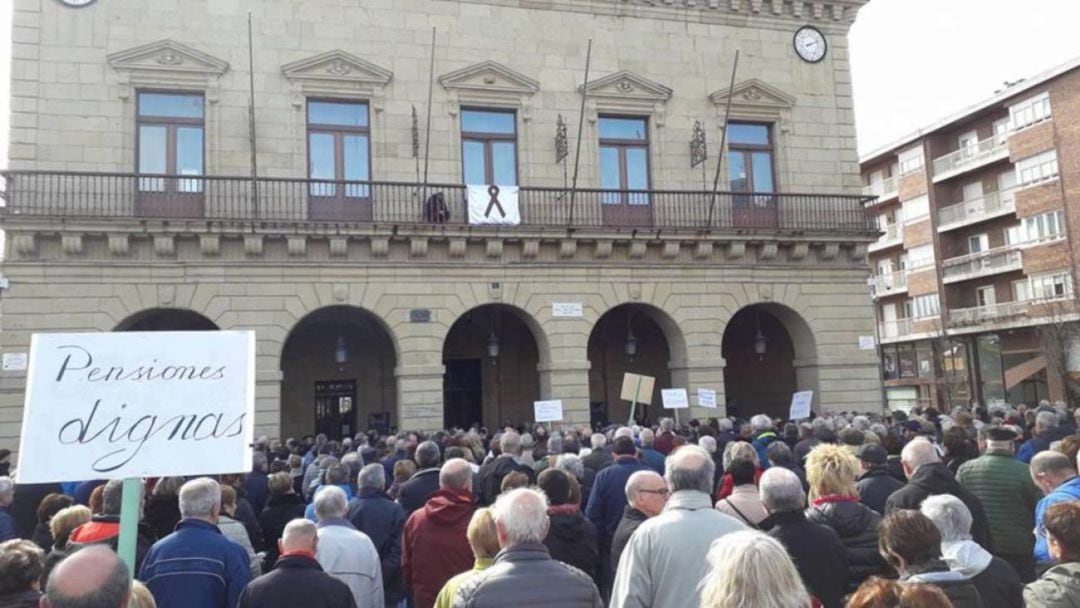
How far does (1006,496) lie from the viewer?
7066 millimetres

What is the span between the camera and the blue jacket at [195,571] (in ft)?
16.4

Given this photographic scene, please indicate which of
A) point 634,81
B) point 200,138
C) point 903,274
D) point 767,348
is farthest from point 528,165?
point 903,274

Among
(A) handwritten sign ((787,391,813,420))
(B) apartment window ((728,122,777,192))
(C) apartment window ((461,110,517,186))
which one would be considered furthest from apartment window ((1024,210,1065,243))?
(C) apartment window ((461,110,517,186))

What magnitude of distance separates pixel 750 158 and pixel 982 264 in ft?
85.8

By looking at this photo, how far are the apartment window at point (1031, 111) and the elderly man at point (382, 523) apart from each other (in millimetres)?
41497

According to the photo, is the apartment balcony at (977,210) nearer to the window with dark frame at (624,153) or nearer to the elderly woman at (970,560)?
the window with dark frame at (624,153)

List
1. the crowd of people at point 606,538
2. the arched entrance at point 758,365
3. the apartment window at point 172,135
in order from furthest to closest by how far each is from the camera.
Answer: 1. the arched entrance at point 758,365
2. the apartment window at point 172,135
3. the crowd of people at point 606,538

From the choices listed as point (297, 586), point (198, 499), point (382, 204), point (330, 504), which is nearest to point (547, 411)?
point (382, 204)

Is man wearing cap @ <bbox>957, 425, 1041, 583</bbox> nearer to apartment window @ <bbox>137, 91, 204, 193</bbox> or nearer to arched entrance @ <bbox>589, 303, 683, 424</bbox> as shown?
arched entrance @ <bbox>589, 303, 683, 424</bbox>

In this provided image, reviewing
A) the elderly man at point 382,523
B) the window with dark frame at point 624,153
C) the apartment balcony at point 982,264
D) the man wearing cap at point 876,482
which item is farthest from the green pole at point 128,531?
the apartment balcony at point 982,264

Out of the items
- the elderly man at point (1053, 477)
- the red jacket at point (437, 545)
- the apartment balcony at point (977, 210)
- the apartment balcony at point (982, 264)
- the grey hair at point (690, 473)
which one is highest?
the apartment balcony at point (977, 210)

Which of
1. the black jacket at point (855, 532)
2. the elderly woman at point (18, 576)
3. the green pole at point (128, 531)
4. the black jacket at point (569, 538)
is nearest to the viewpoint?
the elderly woman at point (18, 576)

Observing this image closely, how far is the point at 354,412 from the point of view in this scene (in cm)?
2186

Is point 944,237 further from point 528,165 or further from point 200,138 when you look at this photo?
point 200,138
